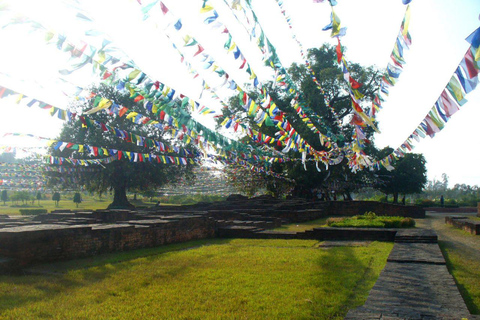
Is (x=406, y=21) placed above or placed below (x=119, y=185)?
above

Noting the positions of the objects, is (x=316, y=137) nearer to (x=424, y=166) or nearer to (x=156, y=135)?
(x=156, y=135)

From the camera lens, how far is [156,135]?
3019 centimetres

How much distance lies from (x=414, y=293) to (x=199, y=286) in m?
2.54

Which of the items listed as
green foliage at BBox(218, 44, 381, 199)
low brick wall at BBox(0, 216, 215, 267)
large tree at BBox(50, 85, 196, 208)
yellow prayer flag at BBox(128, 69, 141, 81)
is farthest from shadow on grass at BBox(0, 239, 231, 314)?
large tree at BBox(50, 85, 196, 208)

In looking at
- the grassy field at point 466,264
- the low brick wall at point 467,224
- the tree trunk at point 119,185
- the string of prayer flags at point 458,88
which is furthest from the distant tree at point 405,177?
the string of prayer flags at point 458,88

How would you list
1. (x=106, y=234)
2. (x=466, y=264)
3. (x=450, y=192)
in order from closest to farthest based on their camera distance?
(x=466, y=264) → (x=106, y=234) → (x=450, y=192)

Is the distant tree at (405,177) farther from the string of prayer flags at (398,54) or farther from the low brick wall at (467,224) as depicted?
the string of prayer flags at (398,54)

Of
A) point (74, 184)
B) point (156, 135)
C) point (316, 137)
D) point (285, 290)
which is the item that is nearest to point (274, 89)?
point (316, 137)

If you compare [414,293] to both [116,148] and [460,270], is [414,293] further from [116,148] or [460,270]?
[116,148]

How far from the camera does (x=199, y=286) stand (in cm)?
489

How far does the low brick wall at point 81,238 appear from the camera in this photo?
5.98 metres

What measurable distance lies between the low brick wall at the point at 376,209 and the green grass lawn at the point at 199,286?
1402cm

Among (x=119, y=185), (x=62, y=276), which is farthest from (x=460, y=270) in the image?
(x=119, y=185)

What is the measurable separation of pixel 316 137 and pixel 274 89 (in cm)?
623
